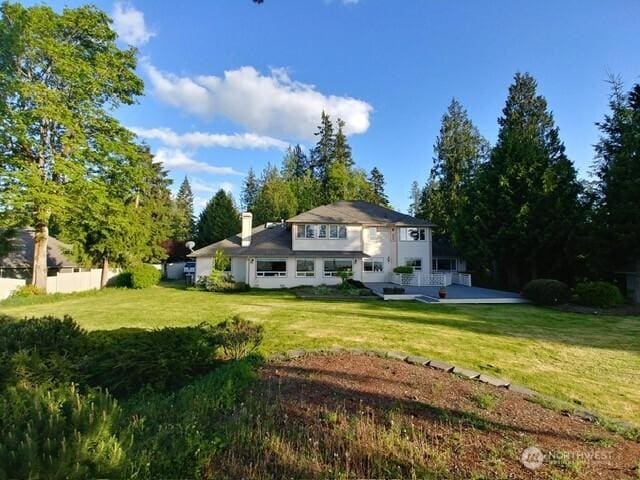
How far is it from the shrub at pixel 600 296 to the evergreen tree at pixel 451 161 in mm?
19106

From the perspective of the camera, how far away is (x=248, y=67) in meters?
17.0

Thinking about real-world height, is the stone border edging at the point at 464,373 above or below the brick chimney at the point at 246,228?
below

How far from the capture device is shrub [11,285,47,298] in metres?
17.8

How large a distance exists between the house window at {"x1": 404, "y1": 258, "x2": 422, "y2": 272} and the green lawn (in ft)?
35.2

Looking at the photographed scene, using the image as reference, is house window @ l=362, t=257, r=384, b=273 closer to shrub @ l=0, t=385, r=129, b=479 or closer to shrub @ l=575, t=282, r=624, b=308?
shrub @ l=575, t=282, r=624, b=308

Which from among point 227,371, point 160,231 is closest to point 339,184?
point 160,231

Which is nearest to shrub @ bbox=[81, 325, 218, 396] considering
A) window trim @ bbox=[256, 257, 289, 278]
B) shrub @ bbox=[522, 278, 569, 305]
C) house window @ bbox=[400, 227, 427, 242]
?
shrub @ bbox=[522, 278, 569, 305]

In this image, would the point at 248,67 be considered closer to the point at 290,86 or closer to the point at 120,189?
the point at 290,86

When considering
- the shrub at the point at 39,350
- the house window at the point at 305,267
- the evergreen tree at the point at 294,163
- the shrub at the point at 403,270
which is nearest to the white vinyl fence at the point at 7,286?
the shrub at the point at 39,350

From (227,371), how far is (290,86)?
19.0 metres

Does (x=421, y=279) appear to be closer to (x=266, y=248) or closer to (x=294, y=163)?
(x=266, y=248)

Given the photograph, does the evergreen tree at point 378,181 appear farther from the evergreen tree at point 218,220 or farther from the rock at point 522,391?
the rock at point 522,391

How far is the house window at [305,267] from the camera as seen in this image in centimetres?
2550

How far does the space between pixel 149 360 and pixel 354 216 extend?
2352 cm
